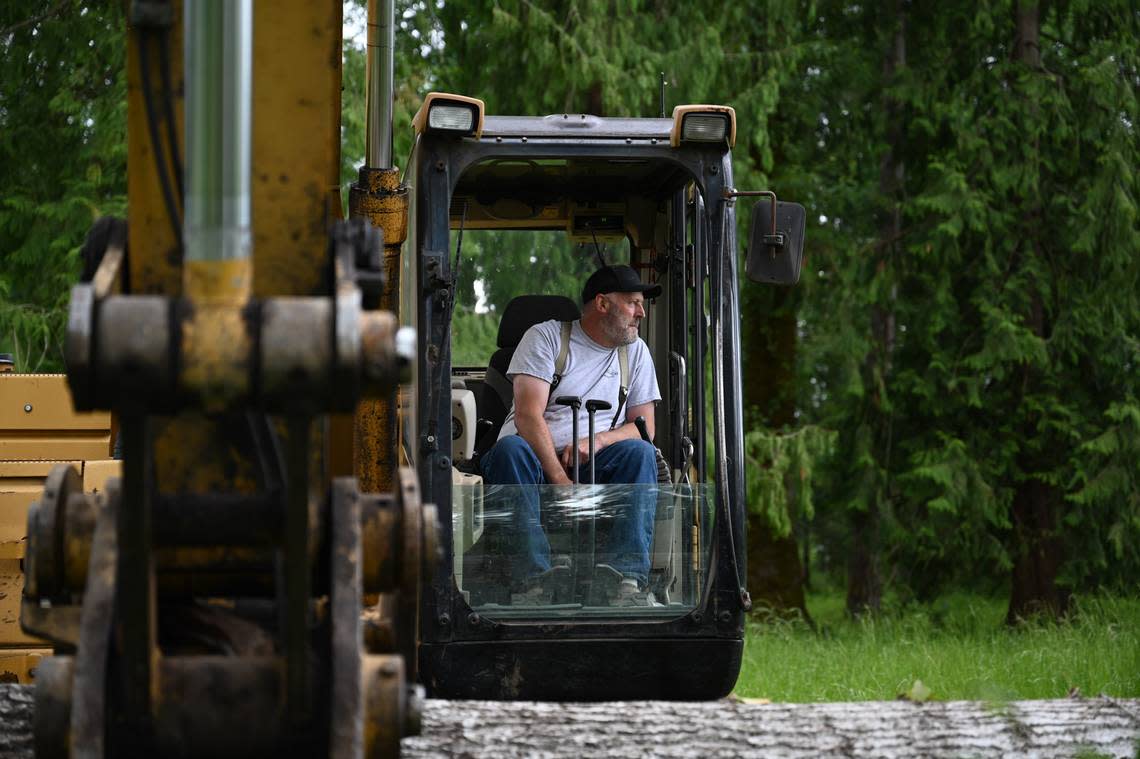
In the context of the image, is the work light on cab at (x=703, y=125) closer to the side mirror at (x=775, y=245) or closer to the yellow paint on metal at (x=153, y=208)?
the side mirror at (x=775, y=245)

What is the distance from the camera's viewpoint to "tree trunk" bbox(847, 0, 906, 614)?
11.4 metres

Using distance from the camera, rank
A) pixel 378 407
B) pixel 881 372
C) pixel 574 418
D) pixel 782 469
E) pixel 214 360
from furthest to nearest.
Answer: pixel 881 372 < pixel 782 469 < pixel 574 418 < pixel 378 407 < pixel 214 360

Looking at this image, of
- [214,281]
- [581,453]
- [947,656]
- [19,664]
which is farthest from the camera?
[947,656]

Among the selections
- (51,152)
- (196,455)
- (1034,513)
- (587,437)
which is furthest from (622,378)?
(1034,513)

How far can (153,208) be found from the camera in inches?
102

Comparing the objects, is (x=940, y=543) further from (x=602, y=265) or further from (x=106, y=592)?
(x=106, y=592)

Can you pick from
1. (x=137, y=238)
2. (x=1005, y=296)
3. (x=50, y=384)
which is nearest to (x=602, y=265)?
(x=50, y=384)

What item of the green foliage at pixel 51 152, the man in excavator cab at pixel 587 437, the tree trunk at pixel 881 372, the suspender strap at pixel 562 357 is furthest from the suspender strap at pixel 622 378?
the tree trunk at pixel 881 372

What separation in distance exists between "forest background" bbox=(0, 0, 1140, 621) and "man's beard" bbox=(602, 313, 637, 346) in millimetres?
4535

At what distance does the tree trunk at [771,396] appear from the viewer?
39.7 feet

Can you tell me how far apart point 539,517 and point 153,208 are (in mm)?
2572

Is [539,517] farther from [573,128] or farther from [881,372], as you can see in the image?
[881,372]

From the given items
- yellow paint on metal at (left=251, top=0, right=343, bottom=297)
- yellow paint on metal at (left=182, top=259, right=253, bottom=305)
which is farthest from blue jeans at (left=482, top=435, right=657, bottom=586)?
yellow paint on metal at (left=182, top=259, right=253, bottom=305)

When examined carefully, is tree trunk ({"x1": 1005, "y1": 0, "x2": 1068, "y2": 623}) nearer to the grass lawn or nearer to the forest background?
the forest background
